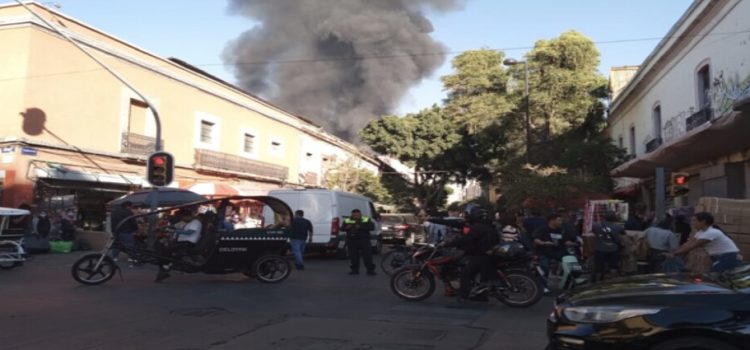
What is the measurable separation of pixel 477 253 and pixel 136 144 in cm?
1687

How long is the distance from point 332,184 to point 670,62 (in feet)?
65.1

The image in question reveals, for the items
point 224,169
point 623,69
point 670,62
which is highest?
point 623,69

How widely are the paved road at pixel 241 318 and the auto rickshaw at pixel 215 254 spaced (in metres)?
0.27

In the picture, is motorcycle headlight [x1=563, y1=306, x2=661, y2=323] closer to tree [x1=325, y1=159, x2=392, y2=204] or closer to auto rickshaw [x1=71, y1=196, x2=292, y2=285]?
auto rickshaw [x1=71, y1=196, x2=292, y2=285]

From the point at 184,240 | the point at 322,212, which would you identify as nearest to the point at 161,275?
the point at 184,240

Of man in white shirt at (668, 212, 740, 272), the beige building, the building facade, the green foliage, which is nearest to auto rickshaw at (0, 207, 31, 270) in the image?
the beige building

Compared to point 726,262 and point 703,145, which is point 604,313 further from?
point 703,145

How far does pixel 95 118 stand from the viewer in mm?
20953

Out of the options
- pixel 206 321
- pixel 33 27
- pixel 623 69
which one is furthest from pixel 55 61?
pixel 623 69

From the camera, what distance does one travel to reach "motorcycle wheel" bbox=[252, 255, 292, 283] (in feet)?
38.7

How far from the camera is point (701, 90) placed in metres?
19.2

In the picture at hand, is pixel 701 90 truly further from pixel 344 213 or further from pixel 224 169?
pixel 224 169

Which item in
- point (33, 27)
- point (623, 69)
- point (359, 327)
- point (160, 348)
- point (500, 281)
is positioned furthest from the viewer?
point (623, 69)

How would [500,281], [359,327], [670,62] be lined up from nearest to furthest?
[359,327] < [500,281] < [670,62]
